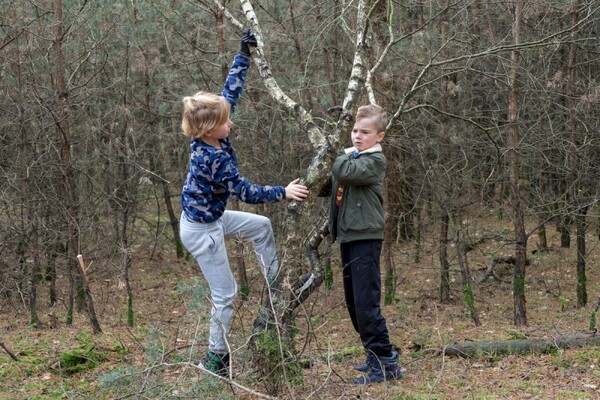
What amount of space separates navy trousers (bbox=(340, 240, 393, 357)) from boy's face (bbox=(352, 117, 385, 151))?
0.67 meters

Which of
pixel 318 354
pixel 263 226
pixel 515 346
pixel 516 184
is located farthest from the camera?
pixel 516 184

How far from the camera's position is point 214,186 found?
454 centimetres

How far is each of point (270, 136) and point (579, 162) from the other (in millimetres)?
4344

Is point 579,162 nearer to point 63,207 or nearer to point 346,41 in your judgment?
point 346,41

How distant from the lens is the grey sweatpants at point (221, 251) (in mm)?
4637

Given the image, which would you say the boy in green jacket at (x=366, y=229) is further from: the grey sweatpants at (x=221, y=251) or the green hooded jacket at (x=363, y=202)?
the grey sweatpants at (x=221, y=251)

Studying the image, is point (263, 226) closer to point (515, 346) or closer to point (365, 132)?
point (365, 132)

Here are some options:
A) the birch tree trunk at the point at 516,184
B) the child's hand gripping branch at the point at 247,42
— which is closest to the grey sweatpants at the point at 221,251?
the child's hand gripping branch at the point at 247,42

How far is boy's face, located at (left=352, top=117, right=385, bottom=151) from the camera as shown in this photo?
490 centimetres

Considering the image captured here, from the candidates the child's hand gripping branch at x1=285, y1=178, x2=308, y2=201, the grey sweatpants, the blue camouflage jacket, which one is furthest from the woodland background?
the child's hand gripping branch at x1=285, y1=178, x2=308, y2=201

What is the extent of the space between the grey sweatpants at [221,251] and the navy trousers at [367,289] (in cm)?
56

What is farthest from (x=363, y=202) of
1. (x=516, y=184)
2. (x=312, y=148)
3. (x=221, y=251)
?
(x=312, y=148)

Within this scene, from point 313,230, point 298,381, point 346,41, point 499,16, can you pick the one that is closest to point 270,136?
point 346,41

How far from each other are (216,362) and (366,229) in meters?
1.33
